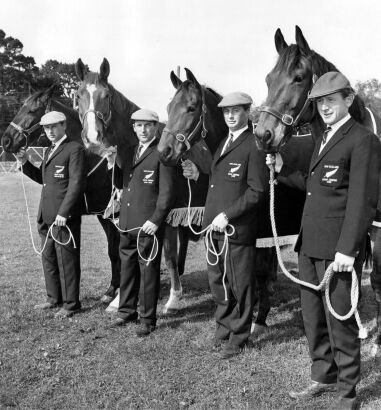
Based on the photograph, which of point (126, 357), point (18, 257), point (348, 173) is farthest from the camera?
point (18, 257)

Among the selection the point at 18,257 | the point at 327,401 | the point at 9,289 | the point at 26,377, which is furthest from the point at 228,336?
the point at 18,257

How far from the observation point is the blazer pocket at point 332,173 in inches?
125

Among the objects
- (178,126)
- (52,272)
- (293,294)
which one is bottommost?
(293,294)

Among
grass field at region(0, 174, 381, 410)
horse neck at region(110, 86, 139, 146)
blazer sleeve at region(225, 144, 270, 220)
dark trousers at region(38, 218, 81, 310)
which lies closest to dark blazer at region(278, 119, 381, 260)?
blazer sleeve at region(225, 144, 270, 220)

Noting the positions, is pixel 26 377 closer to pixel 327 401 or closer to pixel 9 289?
pixel 327 401

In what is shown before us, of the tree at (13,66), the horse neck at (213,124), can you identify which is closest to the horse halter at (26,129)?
the horse neck at (213,124)

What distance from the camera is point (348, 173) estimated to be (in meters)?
3.18

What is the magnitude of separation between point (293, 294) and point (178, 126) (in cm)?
355

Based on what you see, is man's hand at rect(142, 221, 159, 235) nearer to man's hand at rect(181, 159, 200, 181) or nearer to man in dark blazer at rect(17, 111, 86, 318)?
man's hand at rect(181, 159, 200, 181)

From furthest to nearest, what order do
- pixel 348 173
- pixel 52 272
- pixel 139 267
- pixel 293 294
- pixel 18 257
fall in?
pixel 18 257, pixel 293 294, pixel 52 272, pixel 139 267, pixel 348 173

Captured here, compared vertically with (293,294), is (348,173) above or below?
above

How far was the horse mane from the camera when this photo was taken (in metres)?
3.79

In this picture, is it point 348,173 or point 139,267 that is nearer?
point 348,173

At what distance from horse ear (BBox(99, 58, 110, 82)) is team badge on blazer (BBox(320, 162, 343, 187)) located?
3.38m
